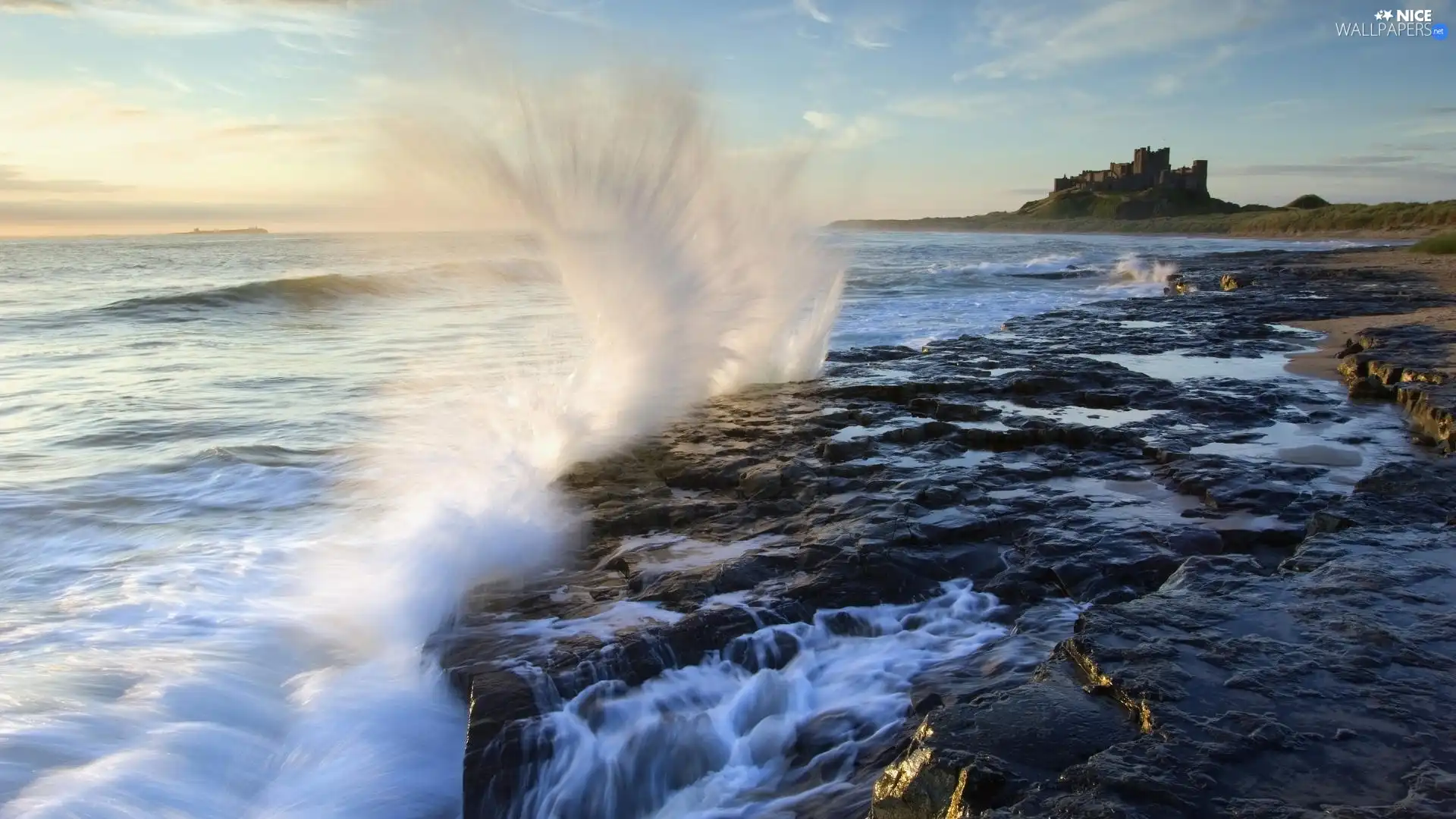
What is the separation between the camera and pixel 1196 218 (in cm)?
10319

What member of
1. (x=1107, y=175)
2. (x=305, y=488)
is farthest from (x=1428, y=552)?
(x=1107, y=175)

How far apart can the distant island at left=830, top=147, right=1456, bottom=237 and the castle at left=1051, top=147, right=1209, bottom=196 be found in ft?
0.37

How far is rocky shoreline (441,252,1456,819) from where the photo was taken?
282 centimetres

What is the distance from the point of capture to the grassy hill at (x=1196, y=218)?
62.0m

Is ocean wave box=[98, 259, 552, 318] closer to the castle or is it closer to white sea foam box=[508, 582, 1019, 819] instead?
white sea foam box=[508, 582, 1019, 819]

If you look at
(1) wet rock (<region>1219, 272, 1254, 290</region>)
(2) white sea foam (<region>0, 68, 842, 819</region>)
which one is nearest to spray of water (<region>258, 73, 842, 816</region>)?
(2) white sea foam (<region>0, 68, 842, 819</region>)

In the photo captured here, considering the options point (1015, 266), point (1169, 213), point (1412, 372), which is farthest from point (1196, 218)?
point (1412, 372)

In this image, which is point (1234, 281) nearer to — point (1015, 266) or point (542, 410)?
point (1015, 266)

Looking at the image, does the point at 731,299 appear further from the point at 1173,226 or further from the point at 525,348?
the point at 1173,226

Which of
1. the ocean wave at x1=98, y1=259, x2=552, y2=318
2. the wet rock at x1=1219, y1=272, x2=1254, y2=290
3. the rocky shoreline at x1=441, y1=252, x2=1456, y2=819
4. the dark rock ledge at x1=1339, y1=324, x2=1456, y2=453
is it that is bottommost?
the rocky shoreline at x1=441, y1=252, x2=1456, y2=819

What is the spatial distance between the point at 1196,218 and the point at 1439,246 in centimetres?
7826

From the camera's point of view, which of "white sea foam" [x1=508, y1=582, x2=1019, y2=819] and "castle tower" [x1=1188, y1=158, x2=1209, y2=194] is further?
"castle tower" [x1=1188, y1=158, x2=1209, y2=194]

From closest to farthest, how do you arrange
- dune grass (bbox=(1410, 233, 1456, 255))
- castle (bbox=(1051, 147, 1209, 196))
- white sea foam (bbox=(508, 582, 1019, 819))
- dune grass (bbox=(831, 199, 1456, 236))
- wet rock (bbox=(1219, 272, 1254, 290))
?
white sea foam (bbox=(508, 582, 1019, 819)), wet rock (bbox=(1219, 272, 1254, 290)), dune grass (bbox=(1410, 233, 1456, 255)), dune grass (bbox=(831, 199, 1456, 236)), castle (bbox=(1051, 147, 1209, 196))

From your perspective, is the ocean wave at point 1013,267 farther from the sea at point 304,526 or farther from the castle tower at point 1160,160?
the castle tower at point 1160,160
